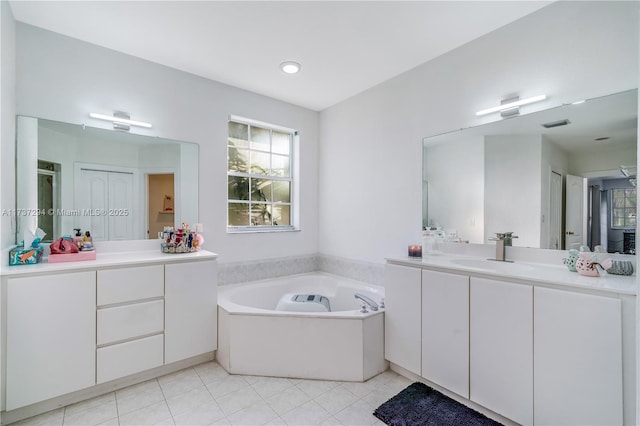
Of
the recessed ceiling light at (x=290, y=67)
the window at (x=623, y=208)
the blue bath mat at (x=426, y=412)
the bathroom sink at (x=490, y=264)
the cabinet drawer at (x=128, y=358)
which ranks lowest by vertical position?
the blue bath mat at (x=426, y=412)

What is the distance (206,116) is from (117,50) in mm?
807

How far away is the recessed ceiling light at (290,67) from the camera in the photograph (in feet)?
8.15

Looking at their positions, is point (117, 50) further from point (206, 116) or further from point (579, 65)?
point (579, 65)

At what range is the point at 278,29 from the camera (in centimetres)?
205

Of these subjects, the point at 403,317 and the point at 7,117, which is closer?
the point at 7,117

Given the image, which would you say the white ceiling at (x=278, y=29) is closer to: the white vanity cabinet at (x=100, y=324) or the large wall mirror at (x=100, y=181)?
the large wall mirror at (x=100, y=181)

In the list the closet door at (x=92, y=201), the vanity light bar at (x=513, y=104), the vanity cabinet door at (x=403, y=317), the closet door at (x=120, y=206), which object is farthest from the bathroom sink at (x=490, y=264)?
the closet door at (x=92, y=201)

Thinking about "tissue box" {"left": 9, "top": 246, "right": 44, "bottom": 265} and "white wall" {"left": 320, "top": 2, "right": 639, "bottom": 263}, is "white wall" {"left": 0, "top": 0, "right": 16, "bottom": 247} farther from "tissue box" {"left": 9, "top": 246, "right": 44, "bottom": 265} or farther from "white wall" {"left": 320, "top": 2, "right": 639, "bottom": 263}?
"white wall" {"left": 320, "top": 2, "right": 639, "bottom": 263}

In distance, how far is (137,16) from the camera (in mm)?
1931

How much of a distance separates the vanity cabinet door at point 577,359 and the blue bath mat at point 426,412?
36 centimetres

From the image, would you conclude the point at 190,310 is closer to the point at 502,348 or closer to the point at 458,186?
the point at 502,348

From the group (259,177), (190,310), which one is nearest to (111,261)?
(190,310)

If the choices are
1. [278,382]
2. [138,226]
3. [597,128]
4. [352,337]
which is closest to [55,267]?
[138,226]

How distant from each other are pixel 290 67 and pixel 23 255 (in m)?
2.34
